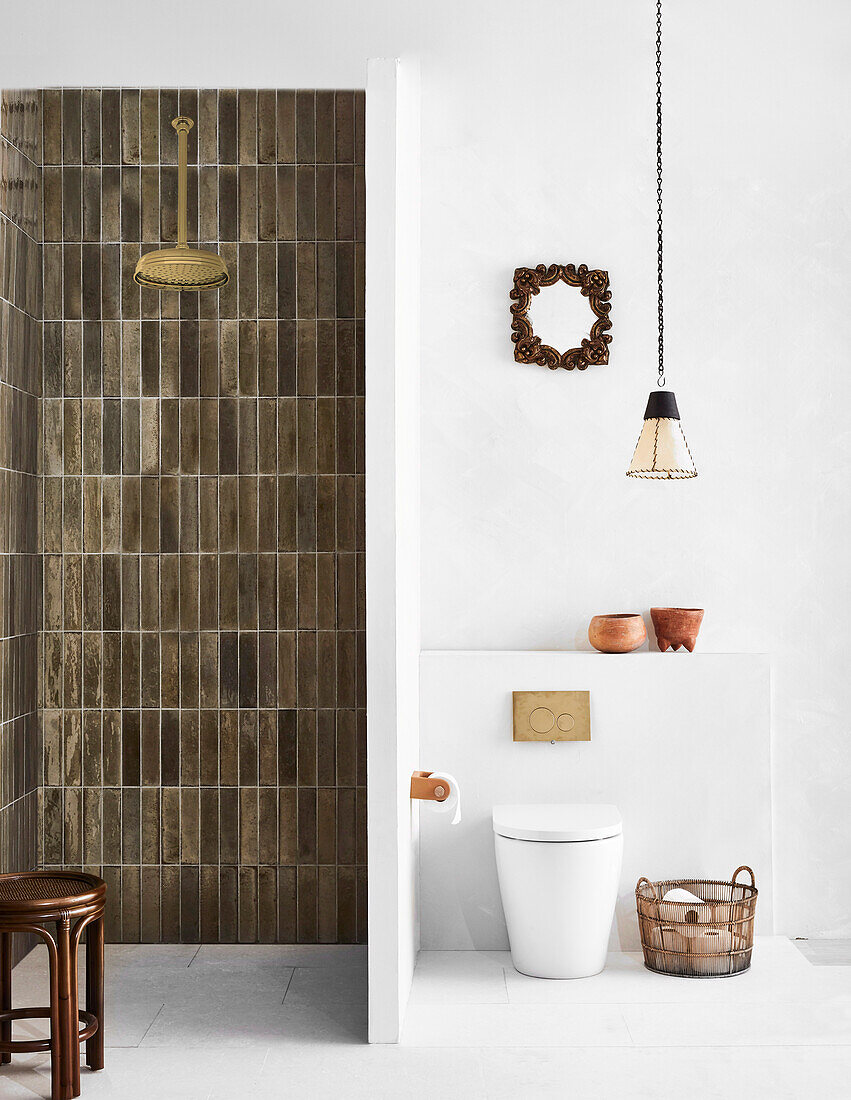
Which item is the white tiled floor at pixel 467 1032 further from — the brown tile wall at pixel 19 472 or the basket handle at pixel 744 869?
the brown tile wall at pixel 19 472

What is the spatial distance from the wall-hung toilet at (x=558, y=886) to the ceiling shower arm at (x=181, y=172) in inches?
79.1

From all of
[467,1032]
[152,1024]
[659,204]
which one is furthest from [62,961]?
[659,204]

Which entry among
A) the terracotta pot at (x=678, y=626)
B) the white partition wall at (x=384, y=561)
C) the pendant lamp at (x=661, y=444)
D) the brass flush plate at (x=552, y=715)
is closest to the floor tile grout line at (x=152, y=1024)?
the white partition wall at (x=384, y=561)

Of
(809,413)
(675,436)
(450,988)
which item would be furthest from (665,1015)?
(809,413)

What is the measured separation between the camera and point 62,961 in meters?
2.34

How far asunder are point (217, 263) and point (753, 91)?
1.74m

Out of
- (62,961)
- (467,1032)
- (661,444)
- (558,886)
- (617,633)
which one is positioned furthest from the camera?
(617,633)

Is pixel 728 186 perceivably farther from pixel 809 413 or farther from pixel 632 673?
pixel 632 673

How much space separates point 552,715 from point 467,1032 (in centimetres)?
94

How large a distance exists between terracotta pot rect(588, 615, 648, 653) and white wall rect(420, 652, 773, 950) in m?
0.03

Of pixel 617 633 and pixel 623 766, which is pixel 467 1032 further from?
pixel 617 633

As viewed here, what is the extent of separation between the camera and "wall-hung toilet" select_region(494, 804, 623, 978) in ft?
9.62

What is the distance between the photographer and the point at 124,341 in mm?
3537

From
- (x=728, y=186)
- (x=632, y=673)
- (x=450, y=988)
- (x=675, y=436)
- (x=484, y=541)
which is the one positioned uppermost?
(x=728, y=186)
